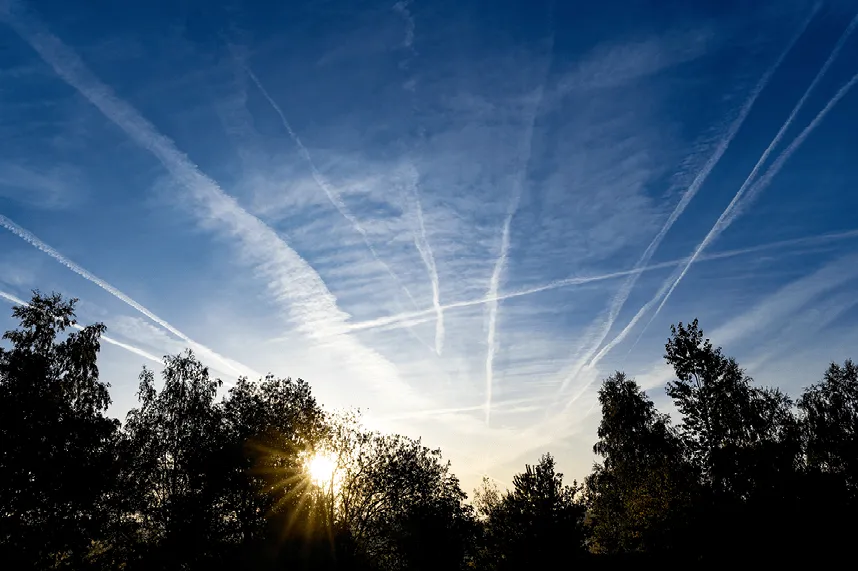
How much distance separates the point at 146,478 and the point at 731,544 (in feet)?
139

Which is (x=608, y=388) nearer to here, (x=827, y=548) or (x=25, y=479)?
(x=827, y=548)

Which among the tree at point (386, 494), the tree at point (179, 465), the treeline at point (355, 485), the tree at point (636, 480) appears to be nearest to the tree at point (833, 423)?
the treeline at point (355, 485)

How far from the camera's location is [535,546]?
53.3 feet

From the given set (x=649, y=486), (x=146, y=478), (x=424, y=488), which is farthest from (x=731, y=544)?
(x=146, y=478)

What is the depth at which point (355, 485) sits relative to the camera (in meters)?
47.3

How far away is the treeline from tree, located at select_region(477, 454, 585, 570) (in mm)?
62

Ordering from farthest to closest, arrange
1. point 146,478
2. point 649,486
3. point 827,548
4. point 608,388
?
point 608,388 < point 146,478 < point 649,486 < point 827,548

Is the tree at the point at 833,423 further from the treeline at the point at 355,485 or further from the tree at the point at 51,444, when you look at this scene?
the tree at the point at 51,444

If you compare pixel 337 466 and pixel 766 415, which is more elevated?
pixel 766 415

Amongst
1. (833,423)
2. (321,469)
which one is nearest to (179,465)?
(321,469)

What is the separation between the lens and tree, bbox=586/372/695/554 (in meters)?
26.4

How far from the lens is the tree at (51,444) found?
2972cm

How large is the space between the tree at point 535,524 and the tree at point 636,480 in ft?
33.4

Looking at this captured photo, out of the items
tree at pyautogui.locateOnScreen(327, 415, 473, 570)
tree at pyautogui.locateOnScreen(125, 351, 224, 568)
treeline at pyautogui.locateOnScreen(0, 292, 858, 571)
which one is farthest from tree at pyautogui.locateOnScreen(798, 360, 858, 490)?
tree at pyautogui.locateOnScreen(125, 351, 224, 568)
